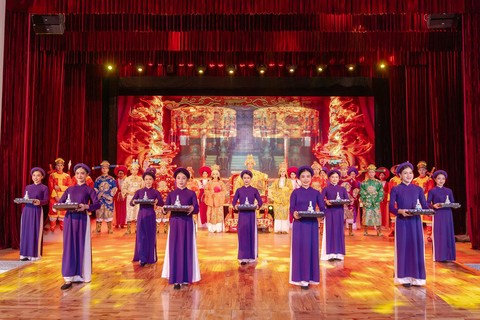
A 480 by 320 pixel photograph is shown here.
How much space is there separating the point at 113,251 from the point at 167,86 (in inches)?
250

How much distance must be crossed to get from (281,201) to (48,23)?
266 inches

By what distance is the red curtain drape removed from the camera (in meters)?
7.00

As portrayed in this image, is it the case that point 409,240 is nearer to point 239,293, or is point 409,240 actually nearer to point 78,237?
point 239,293

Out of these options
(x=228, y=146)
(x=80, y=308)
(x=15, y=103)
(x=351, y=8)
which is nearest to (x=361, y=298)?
(x=80, y=308)

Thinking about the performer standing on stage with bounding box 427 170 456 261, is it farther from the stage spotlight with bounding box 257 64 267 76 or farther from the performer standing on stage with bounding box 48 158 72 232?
the performer standing on stage with bounding box 48 158 72 232

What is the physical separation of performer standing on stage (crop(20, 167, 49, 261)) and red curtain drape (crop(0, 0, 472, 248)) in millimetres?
1463

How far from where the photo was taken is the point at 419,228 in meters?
5.12

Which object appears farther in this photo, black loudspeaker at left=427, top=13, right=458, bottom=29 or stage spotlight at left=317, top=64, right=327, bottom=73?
stage spotlight at left=317, top=64, right=327, bottom=73

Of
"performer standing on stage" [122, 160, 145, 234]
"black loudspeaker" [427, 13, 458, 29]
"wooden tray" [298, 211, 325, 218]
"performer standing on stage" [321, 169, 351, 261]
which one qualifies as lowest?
"performer standing on stage" [321, 169, 351, 261]

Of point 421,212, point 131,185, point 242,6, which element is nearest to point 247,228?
point 421,212

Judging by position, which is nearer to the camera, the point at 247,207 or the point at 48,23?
the point at 247,207

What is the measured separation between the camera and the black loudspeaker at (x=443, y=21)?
27.3 feet

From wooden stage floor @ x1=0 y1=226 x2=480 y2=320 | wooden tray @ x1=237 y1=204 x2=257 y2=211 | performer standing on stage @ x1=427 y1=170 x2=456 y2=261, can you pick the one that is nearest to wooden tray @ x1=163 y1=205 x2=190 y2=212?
wooden stage floor @ x1=0 y1=226 x2=480 y2=320

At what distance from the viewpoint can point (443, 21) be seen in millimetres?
8375
